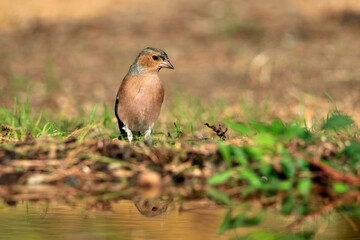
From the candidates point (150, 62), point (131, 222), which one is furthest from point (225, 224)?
point (150, 62)

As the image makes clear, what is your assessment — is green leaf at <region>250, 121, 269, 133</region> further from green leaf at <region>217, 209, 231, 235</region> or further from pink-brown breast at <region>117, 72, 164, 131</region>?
pink-brown breast at <region>117, 72, 164, 131</region>

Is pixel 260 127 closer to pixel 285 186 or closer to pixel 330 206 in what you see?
pixel 285 186

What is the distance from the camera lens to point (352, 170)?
4996 mm

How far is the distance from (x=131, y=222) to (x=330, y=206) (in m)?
1.26

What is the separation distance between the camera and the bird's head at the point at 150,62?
6957mm

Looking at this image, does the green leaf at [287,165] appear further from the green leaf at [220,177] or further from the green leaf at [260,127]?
the green leaf at [220,177]

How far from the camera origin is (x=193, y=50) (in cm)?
1420

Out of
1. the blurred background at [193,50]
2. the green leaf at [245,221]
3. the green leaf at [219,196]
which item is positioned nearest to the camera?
the green leaf at [245,221]

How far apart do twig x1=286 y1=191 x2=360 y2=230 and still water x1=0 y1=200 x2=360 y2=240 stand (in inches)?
2.0

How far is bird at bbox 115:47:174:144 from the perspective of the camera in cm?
671

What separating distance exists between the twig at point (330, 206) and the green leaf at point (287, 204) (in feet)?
0.44

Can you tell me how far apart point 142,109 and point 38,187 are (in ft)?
6.33

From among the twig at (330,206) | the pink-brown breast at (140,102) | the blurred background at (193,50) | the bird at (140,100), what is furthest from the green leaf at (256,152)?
the blurred background at (193,50)

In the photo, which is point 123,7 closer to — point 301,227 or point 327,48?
point 327,48
